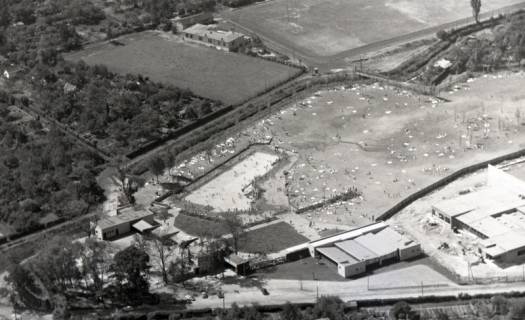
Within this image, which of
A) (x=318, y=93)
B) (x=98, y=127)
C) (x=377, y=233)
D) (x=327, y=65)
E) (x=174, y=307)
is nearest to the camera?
(x=174, y=307)

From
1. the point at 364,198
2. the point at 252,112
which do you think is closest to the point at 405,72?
the point at 252,112

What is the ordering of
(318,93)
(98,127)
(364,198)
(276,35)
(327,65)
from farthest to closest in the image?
1. (276,35)
2. (327,65)
3. (318,93)
4. (98,127)
5. (364,198)

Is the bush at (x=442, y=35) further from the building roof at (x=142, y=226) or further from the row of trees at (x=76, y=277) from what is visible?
the row of trees at (x=76, y=277)

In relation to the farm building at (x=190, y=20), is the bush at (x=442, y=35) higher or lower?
higher

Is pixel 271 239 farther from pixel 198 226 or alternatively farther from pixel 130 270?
pixel 130 270

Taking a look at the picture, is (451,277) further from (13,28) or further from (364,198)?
(13,28)

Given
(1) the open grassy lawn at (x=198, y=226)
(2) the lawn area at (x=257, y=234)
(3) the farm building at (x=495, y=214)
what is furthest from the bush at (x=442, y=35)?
(1) the open grassy lawn at (x=198, y=226)

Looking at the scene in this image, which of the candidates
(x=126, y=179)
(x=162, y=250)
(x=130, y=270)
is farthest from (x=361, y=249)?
(x=126, y=179)
